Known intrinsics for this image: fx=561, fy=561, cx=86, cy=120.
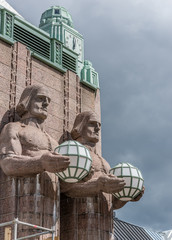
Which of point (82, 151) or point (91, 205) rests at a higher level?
point (82, 151)

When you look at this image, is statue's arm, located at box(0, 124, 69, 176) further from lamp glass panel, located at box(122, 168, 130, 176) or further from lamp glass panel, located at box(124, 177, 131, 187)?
lamp glass panel, located at box(124, 177, 131, 187)

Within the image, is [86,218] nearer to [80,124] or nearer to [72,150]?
[72,150]

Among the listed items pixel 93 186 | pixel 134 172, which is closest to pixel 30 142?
pixel 93 186

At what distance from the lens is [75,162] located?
15625 mm

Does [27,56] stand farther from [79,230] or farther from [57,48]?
[79,230]

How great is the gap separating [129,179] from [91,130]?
2.26 m

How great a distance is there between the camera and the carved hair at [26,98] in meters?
17.2

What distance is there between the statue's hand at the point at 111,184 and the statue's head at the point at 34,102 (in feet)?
8.96

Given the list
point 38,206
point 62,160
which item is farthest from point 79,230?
point 62,160

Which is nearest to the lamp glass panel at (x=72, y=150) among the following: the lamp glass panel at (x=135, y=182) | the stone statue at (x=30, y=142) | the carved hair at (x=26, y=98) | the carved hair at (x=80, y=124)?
the stone statue at (x=30, y=142)

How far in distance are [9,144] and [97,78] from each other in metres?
6.88

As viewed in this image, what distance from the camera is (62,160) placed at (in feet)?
49.0

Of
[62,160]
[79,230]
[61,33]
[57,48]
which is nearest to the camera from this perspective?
[62,160]

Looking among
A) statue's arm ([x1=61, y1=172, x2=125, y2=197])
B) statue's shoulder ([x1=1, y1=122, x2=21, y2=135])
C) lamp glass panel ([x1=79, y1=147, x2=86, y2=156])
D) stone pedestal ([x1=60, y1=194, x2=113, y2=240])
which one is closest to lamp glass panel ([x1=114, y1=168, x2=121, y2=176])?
statue's arm ([x1=61, y1=172, x2=125, y2=197])
